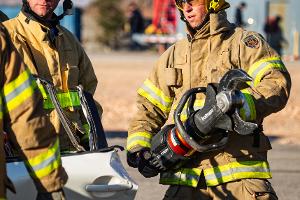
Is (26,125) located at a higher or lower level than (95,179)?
higher

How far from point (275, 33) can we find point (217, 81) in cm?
2671

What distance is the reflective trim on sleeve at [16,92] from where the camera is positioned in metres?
3.99

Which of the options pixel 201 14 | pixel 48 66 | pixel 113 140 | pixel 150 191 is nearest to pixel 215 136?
pixel 201 14

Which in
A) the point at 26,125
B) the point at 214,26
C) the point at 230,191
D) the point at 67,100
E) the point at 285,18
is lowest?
the point at 285,18

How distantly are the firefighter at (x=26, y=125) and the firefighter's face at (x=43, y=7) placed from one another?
1.72m

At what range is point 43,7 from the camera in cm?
579

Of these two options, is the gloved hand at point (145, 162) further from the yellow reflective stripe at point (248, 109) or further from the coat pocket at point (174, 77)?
the yellow reflective stripe at point (248, 109)

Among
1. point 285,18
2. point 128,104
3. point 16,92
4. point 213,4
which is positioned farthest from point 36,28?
point 285,18

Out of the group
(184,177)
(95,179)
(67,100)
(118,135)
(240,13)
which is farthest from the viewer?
(240,13)

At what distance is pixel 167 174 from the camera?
544 cm

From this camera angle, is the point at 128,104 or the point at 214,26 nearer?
the point at 214,26

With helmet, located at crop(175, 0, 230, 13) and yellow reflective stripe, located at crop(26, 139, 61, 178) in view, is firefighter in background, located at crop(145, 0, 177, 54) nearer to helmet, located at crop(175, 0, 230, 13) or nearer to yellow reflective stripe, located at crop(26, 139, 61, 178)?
helmet, located at crop(175, 0, 230, 13)

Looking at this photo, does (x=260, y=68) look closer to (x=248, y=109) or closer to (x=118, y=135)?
(x=248, y=109)

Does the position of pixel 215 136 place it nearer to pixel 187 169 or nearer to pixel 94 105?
pixel 187 169
